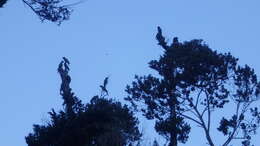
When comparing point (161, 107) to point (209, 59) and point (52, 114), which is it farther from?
point (52, 114)

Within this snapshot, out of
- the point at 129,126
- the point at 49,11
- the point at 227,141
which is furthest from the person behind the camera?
the point at 227,141

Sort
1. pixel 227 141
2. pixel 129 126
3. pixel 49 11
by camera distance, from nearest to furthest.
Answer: pixel 49 11 < pixel 129 126 < pixel 227 141

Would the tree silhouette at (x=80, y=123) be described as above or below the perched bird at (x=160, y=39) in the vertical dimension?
below

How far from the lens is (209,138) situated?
2953 cm

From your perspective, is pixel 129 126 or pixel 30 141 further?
pixel 30 141

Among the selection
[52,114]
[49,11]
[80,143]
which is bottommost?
[49,11]

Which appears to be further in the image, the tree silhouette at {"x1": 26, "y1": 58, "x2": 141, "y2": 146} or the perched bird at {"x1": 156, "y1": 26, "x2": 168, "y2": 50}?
the perched bird at {"x1": 156, "y1": 26, "x2": 168, "y2": 50}

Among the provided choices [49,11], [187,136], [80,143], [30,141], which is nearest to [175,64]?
[187,136]

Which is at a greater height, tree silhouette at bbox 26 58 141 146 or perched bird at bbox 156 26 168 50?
perched bird at bbox 156 26 168 50

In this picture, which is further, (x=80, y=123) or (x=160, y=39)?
(x=160, y=39)

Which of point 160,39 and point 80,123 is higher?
point 160,39

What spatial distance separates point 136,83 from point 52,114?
4932 mm

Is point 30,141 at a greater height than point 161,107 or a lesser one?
lesser

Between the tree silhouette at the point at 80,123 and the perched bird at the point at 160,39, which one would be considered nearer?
the tree silhouette at the point at 80,123
